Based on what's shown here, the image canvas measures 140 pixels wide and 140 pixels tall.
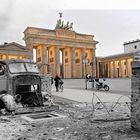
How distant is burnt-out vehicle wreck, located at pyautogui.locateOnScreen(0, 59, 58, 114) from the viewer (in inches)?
517

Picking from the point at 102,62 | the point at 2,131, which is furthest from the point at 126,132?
the point at 102,62

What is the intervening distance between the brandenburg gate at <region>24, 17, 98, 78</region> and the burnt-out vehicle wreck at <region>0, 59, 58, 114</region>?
63.7m

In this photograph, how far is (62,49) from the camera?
304ft

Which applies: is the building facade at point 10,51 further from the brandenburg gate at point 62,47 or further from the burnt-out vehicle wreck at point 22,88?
the burnt-out vehicle wreck at point 22,88

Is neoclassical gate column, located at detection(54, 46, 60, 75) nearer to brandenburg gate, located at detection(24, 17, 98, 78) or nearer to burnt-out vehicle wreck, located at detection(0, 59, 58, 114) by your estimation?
brandenburg gate, located at detection(24, 17, 98, 78)

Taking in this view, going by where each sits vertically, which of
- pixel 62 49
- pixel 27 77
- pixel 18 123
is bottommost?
pixel 18 123

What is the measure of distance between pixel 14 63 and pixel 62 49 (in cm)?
7832

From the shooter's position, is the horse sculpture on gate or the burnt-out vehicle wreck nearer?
the burnt-out vehicle wreck

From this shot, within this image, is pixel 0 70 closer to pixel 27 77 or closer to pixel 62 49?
pixel 27 77

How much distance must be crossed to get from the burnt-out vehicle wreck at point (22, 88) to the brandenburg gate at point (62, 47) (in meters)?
63.7

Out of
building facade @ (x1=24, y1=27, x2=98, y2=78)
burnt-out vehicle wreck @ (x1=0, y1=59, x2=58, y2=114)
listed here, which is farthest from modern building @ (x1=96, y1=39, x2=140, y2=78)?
burnt-out vehicle wreck @ (x1=0, y1=59, x2=58, y2=114)

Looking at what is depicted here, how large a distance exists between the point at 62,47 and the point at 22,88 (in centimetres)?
7375

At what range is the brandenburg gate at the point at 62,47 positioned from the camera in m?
80.5

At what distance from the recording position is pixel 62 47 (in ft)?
287
